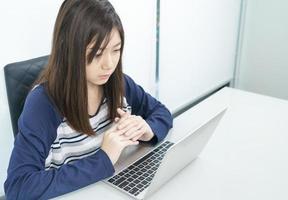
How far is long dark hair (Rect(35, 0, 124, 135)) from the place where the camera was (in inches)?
32.2

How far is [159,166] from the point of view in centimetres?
73

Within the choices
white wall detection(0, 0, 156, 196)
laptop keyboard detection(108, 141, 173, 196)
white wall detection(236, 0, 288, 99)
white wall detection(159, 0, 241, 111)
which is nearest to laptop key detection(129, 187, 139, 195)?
laptop keyboard detection(108, 141, 173, 196)

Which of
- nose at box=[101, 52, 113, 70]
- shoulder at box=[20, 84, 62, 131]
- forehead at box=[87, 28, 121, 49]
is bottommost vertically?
shoulder at box=[20, 84, 62, 131]

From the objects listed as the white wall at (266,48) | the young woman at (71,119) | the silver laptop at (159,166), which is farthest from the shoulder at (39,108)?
the white wall at (266,48)

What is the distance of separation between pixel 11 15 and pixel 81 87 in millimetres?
467

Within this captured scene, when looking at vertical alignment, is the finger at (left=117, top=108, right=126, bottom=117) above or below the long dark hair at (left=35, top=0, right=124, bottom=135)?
below

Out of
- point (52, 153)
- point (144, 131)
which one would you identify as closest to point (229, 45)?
point (144, 131)

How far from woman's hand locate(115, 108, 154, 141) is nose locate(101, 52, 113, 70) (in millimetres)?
162

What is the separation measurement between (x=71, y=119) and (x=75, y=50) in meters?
0.21

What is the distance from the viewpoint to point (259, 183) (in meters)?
0.85

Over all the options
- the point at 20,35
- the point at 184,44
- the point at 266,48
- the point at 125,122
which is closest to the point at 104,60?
the point at 125,122

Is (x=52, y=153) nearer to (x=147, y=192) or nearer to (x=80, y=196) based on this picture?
(x=80, y=196)

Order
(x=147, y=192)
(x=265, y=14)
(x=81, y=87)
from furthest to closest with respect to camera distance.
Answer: (x=265, y=14), (x=81, y=87), (x=147, y=192)

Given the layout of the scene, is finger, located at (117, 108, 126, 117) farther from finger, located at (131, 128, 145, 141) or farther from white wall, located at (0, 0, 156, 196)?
white wall, located at (0, 0, 156, 196)
